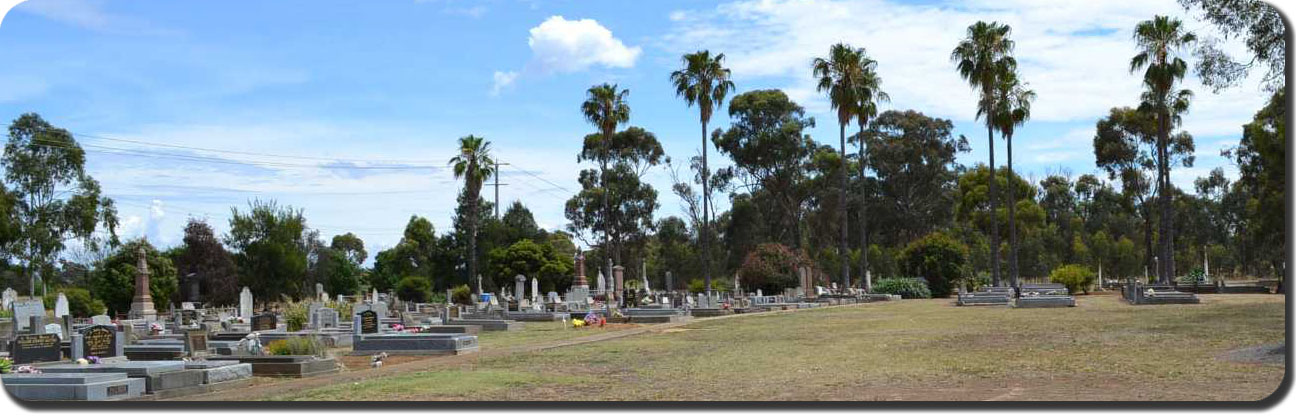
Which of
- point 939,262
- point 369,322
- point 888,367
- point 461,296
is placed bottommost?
point 461,296

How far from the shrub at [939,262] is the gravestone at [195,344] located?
44.6 metres

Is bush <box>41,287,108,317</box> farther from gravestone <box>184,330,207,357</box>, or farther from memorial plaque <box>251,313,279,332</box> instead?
gravestone <box>184,330,207,357</box>

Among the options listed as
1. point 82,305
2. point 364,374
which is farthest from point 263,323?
point 82,305

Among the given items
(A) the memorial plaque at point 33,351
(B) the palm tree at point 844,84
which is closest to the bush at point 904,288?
(B) the palm tree at point 844,84

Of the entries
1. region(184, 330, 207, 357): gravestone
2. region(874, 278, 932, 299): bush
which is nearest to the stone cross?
region(184, 330, 207, 357): gravestone

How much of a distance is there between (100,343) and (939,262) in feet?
155

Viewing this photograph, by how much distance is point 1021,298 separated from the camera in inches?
1571

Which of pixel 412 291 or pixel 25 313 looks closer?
pixel 25 313

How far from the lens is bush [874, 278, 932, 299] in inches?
2170

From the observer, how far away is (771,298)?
50.0 meters

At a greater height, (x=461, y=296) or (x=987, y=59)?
(x=987, y=59)

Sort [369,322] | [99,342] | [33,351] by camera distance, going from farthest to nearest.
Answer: [369,322], [99,342], [33,351]

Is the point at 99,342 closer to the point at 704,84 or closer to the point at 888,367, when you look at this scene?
the point at 888,367

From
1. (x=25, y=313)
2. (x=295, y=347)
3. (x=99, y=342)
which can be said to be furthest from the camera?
(x=25, y=313)
